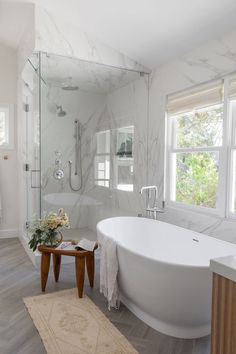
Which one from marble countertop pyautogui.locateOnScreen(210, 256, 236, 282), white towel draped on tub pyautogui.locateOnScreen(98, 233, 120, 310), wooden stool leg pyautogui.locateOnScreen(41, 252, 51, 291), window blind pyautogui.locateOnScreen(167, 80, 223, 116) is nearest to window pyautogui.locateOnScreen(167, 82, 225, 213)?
window blind pyautogui.locateOnScreen(167, 80, 223, 116)

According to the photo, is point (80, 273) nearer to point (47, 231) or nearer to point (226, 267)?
point (47, 231)

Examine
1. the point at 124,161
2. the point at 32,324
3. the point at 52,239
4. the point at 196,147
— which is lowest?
the point at 32,324

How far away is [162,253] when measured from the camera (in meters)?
3.09

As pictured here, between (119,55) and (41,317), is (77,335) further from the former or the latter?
(119,55)

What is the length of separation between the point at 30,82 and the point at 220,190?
9.02 ft

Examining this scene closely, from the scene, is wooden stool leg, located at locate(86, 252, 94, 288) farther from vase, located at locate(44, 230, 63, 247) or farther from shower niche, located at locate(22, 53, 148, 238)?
shower niche, located at locate(22, 53, 148, 238)

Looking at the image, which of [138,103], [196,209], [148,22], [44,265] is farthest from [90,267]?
[148,22]

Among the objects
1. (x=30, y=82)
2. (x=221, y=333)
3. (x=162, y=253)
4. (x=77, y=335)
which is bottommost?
(x=77, y=335)

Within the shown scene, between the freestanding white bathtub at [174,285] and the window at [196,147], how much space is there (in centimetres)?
54

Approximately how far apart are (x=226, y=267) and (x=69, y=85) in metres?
3.44

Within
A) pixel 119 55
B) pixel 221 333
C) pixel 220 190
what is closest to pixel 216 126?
pixel 220 190

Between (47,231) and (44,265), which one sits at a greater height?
(47,231)

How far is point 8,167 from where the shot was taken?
4.75 m

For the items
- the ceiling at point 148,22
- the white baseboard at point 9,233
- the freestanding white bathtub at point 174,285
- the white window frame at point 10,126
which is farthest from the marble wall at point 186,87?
the white baseboard at point 9,233
